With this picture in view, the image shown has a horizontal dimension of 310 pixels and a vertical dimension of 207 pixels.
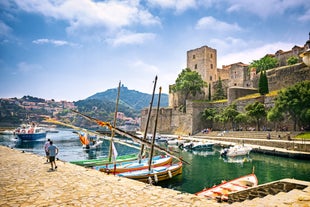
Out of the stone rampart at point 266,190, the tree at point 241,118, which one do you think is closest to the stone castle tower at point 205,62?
the tree at point 241,118

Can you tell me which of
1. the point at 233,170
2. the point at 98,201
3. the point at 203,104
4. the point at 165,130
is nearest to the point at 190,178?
the point at 233,170

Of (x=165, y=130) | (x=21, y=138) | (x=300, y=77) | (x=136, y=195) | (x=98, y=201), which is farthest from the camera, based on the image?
(x=165, y=130)

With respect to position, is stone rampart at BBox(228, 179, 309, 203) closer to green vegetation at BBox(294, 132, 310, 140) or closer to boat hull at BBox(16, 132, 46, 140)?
green vegetation at BBox(294, 132, 310, 140)

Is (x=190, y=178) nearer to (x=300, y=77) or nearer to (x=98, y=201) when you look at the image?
(x=98, y=201)

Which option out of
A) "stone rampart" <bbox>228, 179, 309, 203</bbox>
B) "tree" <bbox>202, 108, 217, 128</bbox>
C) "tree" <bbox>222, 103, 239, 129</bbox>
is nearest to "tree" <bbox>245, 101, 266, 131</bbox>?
"tree" <bbox>222, 103, 239, 129</bbox>

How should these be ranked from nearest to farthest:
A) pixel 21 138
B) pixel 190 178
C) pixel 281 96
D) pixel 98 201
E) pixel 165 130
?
pixel 98 201 → pixel 190 178 → pixel 281 96 → pixel 21 138 → pixel 165 130

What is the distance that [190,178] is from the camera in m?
17.8

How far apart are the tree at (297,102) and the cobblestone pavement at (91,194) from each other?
Answer: 29293 millimetres

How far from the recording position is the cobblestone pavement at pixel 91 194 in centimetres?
636

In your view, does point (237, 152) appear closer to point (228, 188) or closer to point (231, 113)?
point (228, 188)

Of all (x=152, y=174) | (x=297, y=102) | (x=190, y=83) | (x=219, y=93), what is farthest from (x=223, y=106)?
(x=152, y=174)

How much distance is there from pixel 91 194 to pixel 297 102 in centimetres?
3237

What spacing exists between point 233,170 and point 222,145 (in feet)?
50.0

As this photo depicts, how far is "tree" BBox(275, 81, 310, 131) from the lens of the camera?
102 ft
